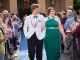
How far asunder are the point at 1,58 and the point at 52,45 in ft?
5.90

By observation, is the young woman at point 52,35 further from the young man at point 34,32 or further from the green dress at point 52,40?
the young man at point 34,32

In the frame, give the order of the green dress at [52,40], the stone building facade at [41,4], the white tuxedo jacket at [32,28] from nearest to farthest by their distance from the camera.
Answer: the green dress at [52,40] → the white tuxedo jacket at [32,28] → the stone building facade at [41,4]

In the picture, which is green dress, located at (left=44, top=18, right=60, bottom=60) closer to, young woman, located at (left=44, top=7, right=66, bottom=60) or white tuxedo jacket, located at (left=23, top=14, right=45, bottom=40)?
young woman, located at (left=44, top=7, right=66, bottom=60)

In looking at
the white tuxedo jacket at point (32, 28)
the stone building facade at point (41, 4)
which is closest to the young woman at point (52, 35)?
the white tuxedo jacket at point (32, 28)

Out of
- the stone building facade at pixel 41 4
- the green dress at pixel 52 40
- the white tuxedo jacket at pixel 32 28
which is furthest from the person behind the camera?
the stone building facade at pixel 41 4

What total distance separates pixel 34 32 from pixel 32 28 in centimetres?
15

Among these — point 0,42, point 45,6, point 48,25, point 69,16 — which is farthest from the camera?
point 45,6

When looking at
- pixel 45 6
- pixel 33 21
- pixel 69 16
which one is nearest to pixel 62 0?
pixel 45 6

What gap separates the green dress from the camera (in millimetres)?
10836

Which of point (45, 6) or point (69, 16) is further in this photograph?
point (45, 6)

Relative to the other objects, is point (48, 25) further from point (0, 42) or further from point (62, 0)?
point (62, 0)

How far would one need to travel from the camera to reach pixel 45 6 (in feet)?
132

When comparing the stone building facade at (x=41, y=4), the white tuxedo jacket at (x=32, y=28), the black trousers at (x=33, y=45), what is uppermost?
the white tuxedo jacket at (x=32, y=28)

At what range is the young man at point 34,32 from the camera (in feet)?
36.2
